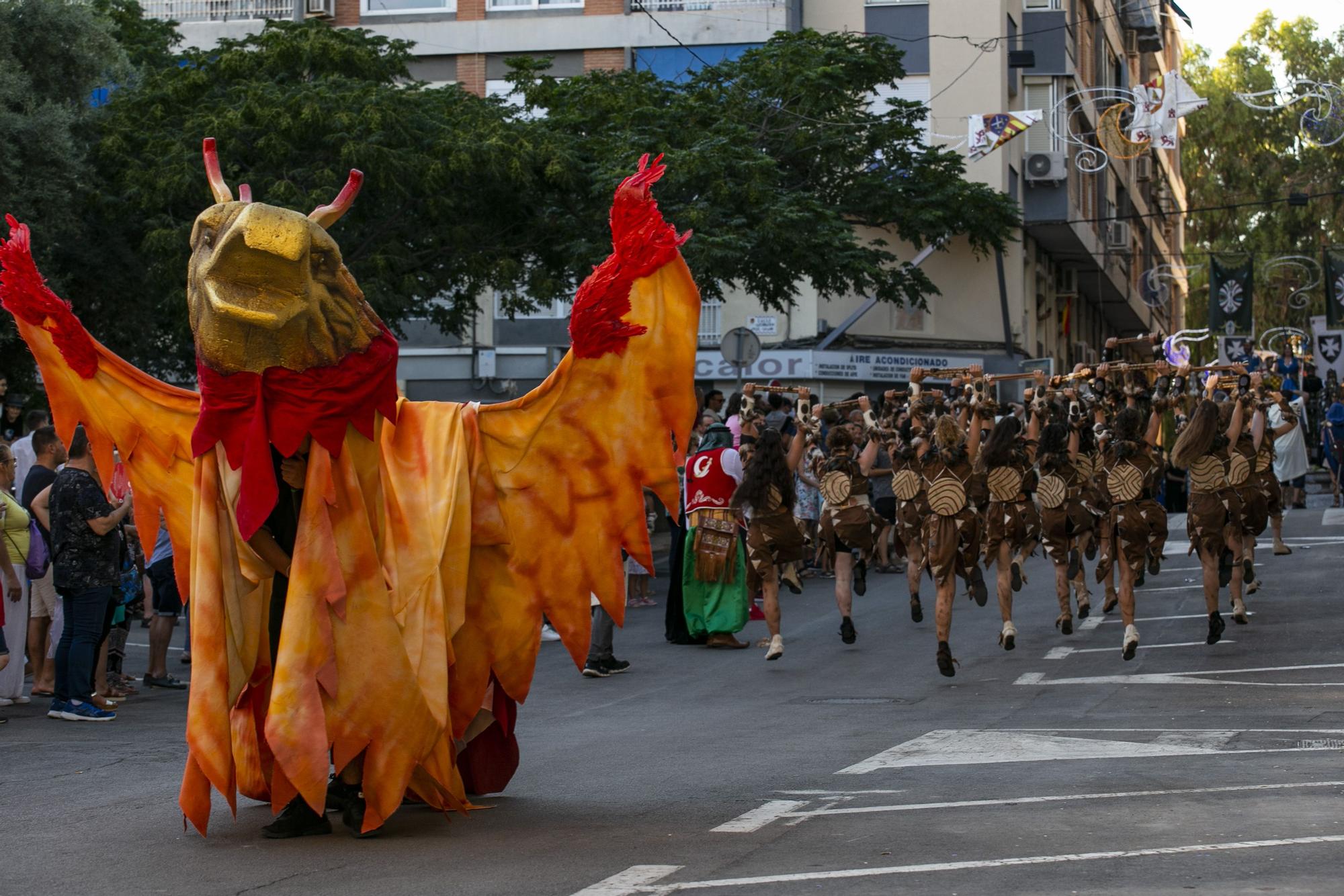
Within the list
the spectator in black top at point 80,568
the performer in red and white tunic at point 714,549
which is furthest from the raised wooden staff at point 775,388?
the spectator in black top at point 80,568

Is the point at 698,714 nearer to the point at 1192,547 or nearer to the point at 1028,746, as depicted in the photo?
the point at 1028,746

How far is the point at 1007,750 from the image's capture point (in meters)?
8.67

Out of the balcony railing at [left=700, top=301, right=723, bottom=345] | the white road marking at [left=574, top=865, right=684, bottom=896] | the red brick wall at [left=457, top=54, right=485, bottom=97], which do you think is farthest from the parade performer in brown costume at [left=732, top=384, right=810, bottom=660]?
the red brick wall at [left=457, top=54, right=485, bottom=97]

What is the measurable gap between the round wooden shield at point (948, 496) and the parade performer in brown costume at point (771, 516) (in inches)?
50.8

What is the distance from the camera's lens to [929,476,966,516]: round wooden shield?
12.6 m

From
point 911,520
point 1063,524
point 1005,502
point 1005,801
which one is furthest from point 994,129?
point 1005,801

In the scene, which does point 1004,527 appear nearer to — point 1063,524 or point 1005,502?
point 1005,502

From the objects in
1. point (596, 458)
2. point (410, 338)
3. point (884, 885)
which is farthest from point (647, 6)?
point (884, 885)

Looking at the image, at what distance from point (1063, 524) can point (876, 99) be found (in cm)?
2265

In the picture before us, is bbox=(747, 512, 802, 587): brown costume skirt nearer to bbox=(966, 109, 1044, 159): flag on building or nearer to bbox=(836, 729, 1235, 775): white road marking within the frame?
bbox=(836, 729, 1235, 775): white road marking

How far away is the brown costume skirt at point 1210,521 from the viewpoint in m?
13.3

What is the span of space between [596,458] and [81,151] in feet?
52.2

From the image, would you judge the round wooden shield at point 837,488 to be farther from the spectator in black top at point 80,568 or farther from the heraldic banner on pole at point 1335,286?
the heraldic banner on pole at point 1335,286

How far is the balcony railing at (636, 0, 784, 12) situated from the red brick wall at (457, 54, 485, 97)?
3913 millimetres
